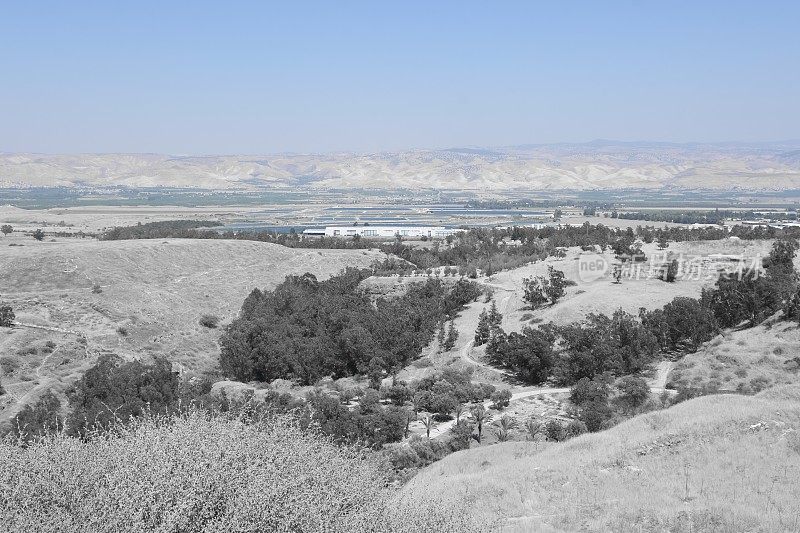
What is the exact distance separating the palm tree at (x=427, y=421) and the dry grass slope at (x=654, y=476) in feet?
19.5

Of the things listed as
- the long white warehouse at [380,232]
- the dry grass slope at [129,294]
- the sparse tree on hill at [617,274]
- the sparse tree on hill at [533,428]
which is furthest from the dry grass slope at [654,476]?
the long white warehouse at [380,232]

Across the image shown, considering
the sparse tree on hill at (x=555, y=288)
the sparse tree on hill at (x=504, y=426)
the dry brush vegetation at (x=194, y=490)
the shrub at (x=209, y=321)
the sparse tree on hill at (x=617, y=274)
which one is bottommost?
the shrub at (x=209, y=321)

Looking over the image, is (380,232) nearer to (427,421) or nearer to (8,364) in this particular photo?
(8,364)

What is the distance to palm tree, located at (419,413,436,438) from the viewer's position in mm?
30909

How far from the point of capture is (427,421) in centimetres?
3322

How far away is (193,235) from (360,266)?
29.1 metres

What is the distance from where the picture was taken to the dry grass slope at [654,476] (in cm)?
1516

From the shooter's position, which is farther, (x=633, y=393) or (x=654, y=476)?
(x=633, y=393)

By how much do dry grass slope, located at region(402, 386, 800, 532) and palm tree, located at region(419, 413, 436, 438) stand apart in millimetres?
5945

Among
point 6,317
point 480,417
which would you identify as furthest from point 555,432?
point 6,317

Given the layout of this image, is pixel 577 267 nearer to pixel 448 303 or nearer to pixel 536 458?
pixel 448 303

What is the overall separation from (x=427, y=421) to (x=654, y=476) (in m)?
16.1

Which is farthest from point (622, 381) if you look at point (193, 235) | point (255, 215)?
point (255, 215)

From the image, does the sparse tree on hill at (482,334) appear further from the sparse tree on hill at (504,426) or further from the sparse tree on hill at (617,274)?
the sparse tree on hill at (504,426)
